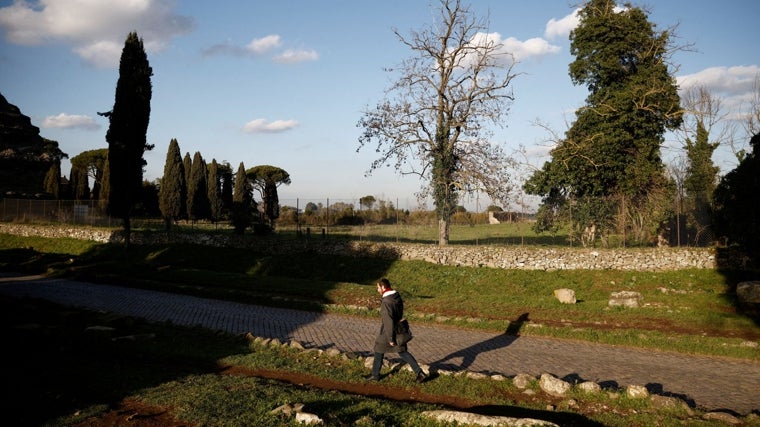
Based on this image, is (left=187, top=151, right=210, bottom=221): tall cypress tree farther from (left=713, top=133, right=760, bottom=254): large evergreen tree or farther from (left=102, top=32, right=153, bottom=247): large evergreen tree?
(left=713, top=133, right=760, bottom=254): large evergreen tree

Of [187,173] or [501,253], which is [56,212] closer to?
[187,173]

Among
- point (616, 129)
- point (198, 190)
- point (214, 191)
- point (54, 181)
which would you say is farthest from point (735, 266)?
point (54, 181)

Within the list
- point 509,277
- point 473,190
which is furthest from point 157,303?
point 473,190

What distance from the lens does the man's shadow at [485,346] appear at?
11.2 metres

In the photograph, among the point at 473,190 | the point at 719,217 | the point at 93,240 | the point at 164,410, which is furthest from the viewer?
the point at 93,240

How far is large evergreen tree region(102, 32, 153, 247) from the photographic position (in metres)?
32.8

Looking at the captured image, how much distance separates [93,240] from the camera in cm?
3872

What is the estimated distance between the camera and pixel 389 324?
9.27 meters

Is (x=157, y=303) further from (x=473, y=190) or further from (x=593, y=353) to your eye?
(x=473, y=190)

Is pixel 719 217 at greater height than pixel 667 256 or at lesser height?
greater

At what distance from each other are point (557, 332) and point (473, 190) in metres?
15.1

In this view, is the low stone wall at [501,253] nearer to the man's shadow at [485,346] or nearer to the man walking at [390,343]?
the man's shadow at [485,346]

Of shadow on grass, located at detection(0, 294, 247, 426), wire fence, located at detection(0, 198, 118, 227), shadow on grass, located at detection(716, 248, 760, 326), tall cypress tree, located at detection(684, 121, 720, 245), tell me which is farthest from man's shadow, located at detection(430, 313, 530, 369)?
wire fence, located at detection(0, 198, 118, 227)

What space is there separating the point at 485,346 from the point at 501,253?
12.9 meters
